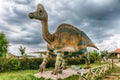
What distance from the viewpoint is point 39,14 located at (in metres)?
10.9

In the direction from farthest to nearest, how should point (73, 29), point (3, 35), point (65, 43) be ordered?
point (3, 35), point (73, 29), point (65, 43)

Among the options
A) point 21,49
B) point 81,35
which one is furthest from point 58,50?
point 21,49

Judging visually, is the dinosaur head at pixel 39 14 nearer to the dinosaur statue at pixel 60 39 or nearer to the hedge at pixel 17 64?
the dinosaur statue at pixel 60 39

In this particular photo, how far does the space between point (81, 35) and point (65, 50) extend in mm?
2508

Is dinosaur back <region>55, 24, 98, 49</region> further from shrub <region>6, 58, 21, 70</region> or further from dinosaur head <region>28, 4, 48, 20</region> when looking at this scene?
shrub <region>6, 58, 21, 70</region>

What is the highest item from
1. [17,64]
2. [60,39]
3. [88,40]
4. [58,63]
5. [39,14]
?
[39,14]

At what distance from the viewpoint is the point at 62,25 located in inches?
492

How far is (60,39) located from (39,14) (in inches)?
81.2

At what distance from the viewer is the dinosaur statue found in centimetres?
1094

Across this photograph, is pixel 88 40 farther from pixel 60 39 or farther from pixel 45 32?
pixel 45 32

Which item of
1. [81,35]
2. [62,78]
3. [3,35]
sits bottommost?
[62,78]

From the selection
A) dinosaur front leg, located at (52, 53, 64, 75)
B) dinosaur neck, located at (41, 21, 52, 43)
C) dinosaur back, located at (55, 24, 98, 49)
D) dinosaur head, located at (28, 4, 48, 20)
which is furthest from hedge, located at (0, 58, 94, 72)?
dinosaur head, located at (28, 4, 48, 20)

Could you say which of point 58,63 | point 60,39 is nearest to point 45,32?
point 60,39

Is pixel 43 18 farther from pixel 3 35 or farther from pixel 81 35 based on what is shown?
pixel 3 35
